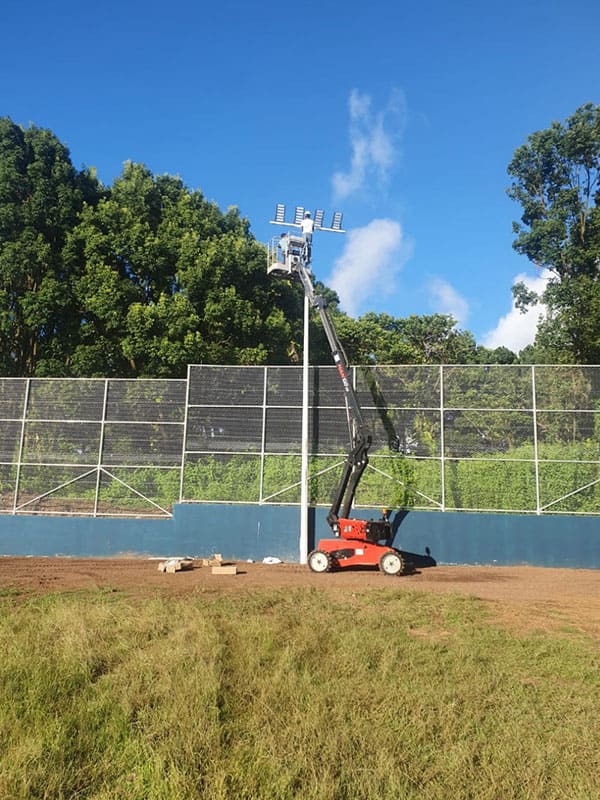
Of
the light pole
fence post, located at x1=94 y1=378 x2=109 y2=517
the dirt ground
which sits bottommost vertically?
the dirt ground

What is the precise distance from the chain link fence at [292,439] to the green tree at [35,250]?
364 centimetres

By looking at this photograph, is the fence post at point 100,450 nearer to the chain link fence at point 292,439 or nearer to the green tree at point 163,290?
the chain link fence at point 292,439

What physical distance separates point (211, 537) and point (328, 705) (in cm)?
964

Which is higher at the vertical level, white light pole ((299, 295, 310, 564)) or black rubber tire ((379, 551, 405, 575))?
white light pole ((299, 295, 310, 564))

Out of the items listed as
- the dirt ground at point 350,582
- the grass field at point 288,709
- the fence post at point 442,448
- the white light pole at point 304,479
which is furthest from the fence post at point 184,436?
the grass field at point 288,709

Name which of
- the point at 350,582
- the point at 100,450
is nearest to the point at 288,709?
the point at 350,582

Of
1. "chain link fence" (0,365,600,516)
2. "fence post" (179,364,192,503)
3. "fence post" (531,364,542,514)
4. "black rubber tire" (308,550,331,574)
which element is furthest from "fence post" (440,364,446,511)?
"fence post" (179,364,192,503)

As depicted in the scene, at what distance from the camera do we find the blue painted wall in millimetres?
12578

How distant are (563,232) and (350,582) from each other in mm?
16780

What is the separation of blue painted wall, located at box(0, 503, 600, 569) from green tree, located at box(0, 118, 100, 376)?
19.8 ft

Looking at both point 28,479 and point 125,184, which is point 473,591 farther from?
point 125,184

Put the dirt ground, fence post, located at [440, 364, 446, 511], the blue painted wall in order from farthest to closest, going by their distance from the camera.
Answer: fence post, located at [440, 364, 446, 511] → the blue painted wall → the dirt ground

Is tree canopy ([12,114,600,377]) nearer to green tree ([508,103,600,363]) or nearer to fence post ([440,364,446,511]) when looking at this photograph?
green tree ([508,103,600,363])

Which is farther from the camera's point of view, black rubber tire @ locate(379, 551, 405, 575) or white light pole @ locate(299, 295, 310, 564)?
white light pole @ locate(299, 295, 310, 564)
